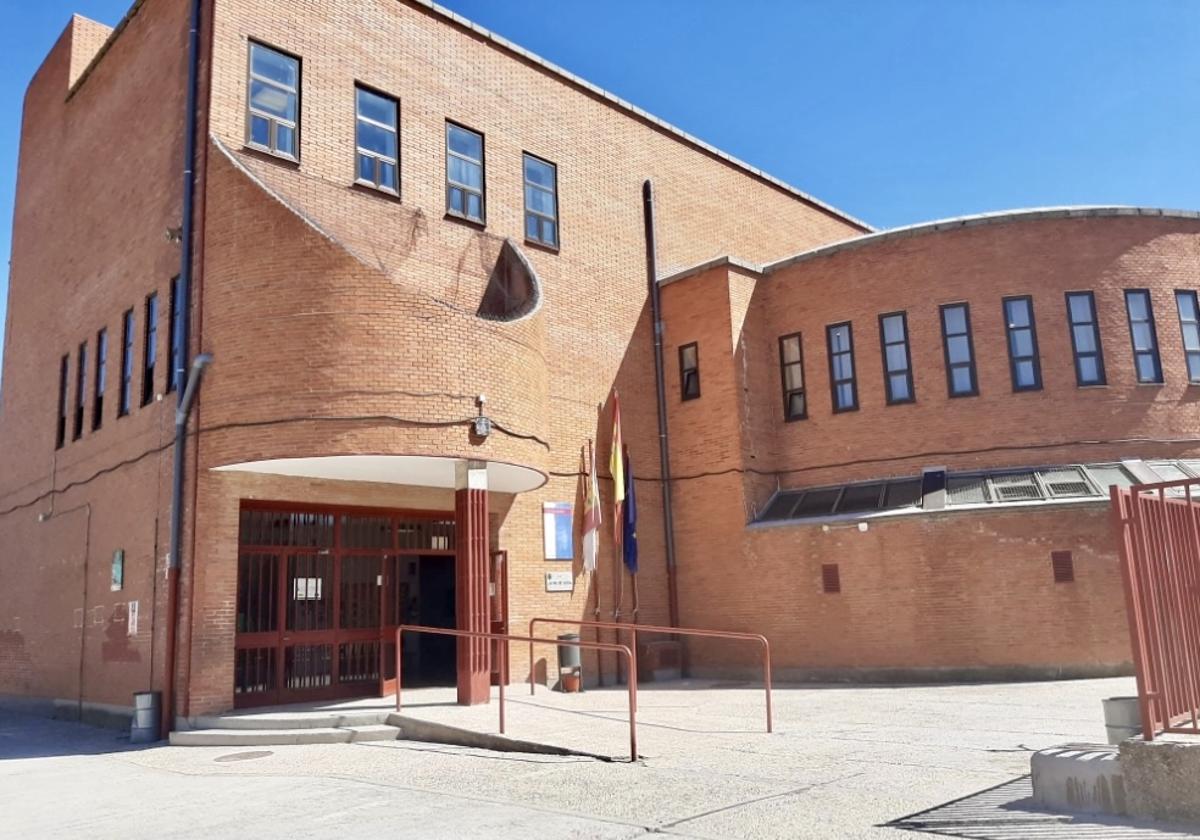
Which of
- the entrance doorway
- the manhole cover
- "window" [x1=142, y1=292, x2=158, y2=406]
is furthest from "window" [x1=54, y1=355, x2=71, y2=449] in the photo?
the manhole cover

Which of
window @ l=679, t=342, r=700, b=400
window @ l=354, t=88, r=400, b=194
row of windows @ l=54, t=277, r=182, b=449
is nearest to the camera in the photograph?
row of windows @ l=54, t=277, r=182, b=449

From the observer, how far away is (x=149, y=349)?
15711 millimetres

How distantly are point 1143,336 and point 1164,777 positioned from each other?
14076 millimetres

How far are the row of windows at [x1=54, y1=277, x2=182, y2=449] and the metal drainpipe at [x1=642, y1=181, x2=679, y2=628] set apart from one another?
31.3 feet

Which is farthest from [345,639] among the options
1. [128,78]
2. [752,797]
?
[128,78]

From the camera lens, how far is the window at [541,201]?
1870 cm

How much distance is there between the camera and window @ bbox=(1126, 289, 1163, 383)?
17.8 m

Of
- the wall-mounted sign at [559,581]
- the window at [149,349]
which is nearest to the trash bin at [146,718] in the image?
the window at [149,349]

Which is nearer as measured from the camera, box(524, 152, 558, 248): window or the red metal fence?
the red metal fence

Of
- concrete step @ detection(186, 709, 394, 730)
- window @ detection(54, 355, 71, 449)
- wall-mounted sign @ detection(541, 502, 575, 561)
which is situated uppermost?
window @ detection(54, 355, 71, 449)

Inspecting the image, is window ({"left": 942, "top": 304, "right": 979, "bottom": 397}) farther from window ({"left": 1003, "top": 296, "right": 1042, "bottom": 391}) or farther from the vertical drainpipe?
the vertical drainpipe

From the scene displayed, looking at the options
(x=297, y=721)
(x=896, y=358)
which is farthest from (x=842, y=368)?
(x=297, y=721)

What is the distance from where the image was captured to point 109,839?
707 centimetres

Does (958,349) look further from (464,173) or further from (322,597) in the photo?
(322,597)
